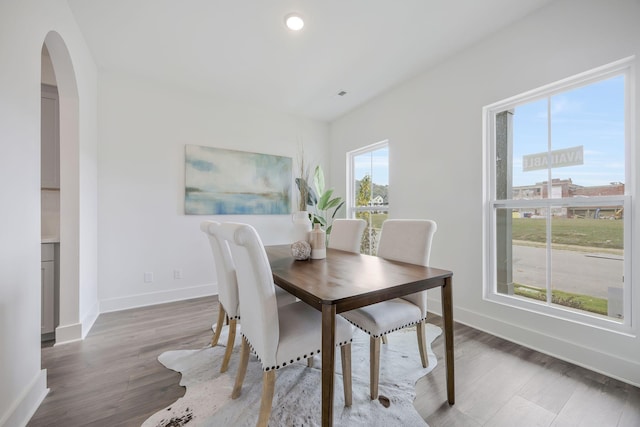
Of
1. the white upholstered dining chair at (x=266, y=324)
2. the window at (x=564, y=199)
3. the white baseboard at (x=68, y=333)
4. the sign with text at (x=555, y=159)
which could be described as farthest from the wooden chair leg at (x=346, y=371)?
the white baseboard at (x=68, y=333)

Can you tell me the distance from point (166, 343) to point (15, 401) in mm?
935

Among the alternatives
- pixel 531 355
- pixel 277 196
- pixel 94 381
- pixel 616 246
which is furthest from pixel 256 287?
pixel 277 196

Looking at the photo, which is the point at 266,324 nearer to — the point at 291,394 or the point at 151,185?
the point at 291,394

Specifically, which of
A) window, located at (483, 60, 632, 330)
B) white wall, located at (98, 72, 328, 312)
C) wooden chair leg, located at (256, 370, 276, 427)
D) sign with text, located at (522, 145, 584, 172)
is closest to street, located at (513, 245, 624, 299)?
window, located at (483, 60, 632, 330)

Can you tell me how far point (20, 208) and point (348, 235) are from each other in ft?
7.02

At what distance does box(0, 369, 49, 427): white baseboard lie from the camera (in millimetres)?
1242

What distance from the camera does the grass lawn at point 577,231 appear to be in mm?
1836

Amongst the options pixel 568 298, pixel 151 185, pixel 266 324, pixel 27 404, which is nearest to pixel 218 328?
pixel 27 404

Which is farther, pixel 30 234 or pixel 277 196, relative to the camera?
pixel 277 196

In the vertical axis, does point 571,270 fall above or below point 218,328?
above

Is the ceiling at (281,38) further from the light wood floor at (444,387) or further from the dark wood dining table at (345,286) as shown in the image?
the light wood floor at (444,387)

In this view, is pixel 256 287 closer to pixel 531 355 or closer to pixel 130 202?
pixel 531 355

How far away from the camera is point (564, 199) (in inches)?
80.0

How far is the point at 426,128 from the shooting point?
2965 mm
